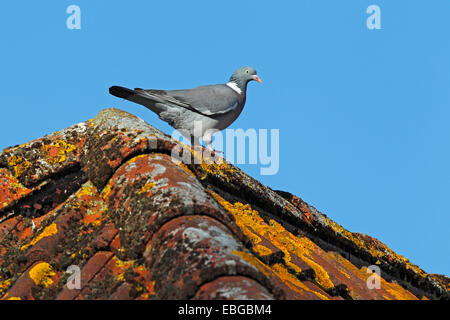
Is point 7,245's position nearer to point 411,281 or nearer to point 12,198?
point 12,198

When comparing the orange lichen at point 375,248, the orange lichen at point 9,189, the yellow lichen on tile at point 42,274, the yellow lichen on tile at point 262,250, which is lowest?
the orange lichen at point 375,248

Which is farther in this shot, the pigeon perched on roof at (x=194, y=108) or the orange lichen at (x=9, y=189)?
the pigeon perched on roof at (x=194, y=108)

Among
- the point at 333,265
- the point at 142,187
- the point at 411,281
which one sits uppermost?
the point at 142,187

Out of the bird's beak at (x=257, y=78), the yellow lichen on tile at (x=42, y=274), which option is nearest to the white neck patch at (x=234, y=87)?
the bird's beak at (x=257, y=78)

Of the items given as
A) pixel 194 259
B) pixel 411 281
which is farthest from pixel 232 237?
pixel 411 281

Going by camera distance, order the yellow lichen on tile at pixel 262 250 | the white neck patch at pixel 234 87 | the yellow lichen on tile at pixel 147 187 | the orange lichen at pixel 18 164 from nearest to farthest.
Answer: the yellow lichen on tile at pixel 147 187 → the yellow lichen on tile at pixel 262 250 → the orange lichen at pixel 18 164 → the white neck patch at pixel 234 87

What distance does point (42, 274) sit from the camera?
155 inches

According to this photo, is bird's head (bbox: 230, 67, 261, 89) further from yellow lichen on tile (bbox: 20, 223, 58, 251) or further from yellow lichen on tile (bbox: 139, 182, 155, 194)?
yellow lichen on tile (bbox: 20, 223, 58, 251)

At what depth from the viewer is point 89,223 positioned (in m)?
4.39

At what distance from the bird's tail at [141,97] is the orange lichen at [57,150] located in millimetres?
1928

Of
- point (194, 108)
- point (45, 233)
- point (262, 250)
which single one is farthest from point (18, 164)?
point (194, 108)

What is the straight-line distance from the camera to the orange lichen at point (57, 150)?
524 centimetres

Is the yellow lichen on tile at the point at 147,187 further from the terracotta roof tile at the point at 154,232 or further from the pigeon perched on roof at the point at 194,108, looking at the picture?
the pigeon perched on roof at the point at 194,108

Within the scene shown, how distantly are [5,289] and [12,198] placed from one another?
1064mm
